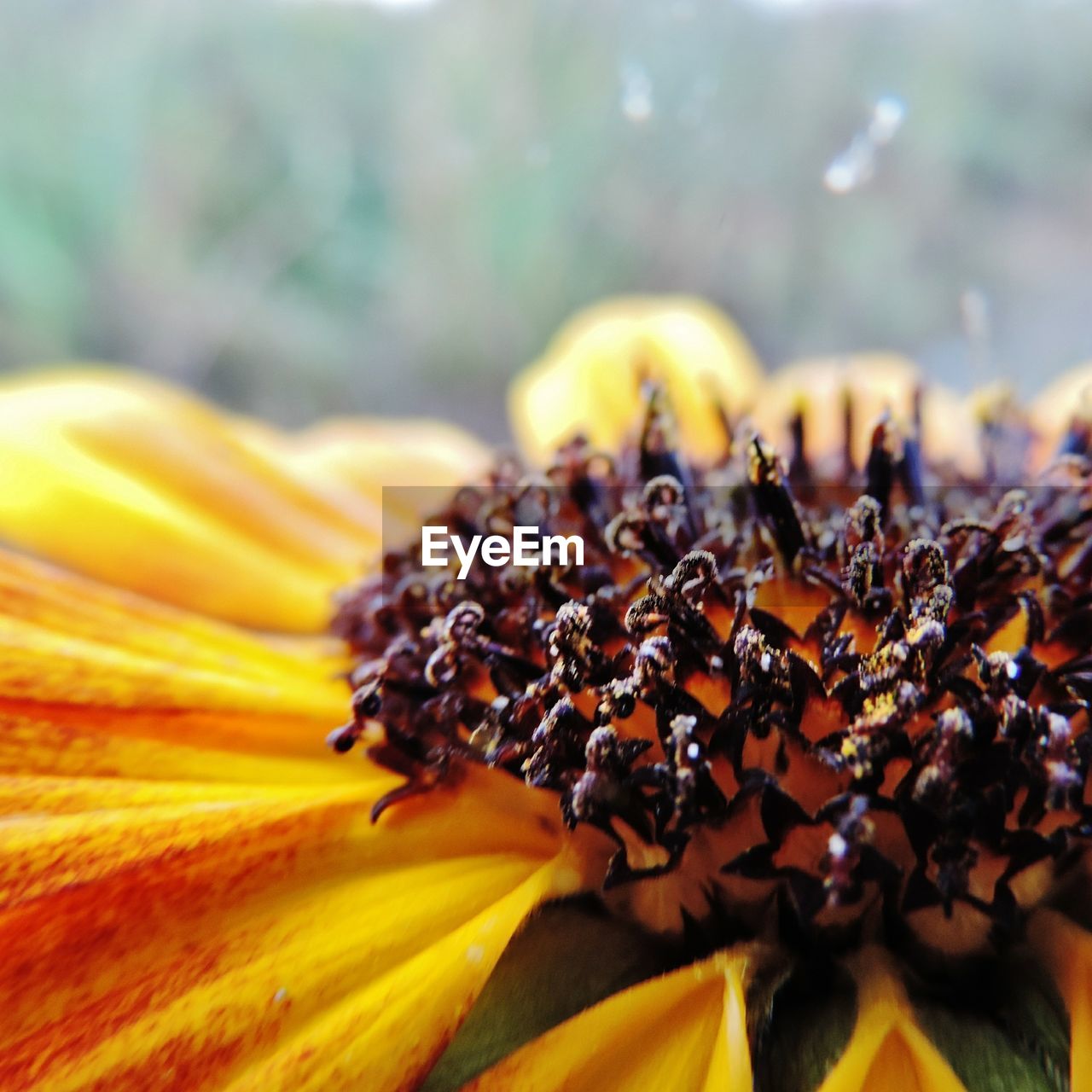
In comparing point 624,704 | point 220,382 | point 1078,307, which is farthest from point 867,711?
point 220,382

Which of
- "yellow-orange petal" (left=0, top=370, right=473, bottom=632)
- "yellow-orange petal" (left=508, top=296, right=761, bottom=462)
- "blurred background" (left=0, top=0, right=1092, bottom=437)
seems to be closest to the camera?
"yellow-orange petal" (left=0, top=370, right=473, bottom=632)

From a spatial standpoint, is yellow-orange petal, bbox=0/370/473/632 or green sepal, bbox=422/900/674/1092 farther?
yellow-orange petal, bbox=0/370/473/632

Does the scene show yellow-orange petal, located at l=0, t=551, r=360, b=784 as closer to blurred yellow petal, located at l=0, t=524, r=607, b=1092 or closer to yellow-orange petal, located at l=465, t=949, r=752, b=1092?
blurred yellow petal, located at l=0, t=524, r=607, b=1092

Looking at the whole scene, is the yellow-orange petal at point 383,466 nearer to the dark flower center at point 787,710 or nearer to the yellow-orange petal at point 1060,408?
the dark flower center at point 787,710

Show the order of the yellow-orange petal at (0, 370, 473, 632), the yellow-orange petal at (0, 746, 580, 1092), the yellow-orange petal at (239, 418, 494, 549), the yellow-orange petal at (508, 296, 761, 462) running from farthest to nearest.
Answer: the yellow-orange petal at (508, 296, 761, 462)
the yellow-orange petal at (239, 418, 494, 549)
the yellow-orange petal at (0, 370, 473, 632)
the yellow-orange petal at (0, 746, 580, 1092)

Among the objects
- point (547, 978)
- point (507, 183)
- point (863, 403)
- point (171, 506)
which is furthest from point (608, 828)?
point (507, 183)

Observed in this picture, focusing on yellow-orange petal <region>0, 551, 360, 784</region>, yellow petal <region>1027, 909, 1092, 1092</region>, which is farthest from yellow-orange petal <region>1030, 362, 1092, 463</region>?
yellow-orange petal <region>0, 551, 360, 784</region>

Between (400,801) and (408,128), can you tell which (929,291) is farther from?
(400,801)

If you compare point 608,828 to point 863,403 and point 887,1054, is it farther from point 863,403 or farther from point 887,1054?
point 863,403
